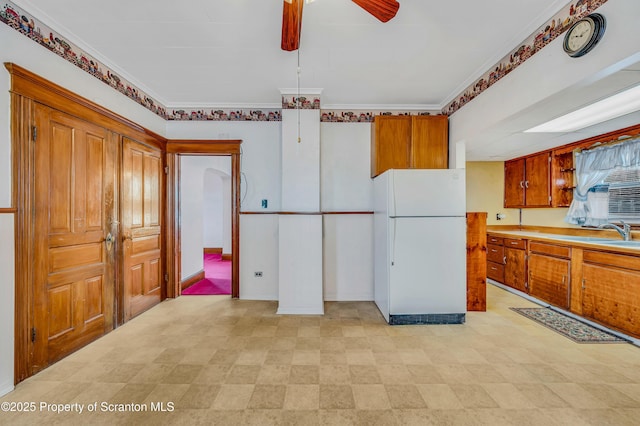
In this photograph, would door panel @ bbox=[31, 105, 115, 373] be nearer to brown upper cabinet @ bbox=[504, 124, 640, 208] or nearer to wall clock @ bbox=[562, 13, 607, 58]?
wall clock @ bbox=[562, 13, 607, 58]

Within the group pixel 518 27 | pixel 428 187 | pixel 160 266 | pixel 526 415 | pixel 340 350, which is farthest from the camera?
pixel 160 266

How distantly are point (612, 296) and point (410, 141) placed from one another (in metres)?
2.57

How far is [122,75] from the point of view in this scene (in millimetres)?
2877

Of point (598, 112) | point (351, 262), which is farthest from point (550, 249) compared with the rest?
point (351, 262)

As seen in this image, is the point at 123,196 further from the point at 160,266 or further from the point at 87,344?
the point at 87,344

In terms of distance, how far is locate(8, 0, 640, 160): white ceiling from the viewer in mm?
1963

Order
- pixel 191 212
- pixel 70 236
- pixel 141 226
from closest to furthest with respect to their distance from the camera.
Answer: pixel 70 236
pixel 141 226
pixel 191 212

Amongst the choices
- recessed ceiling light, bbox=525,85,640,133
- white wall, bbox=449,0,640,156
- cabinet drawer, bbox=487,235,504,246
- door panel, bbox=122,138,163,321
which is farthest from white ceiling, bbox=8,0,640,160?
cabinet drawer, bbox=487,235,504,246

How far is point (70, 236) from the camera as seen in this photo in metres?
2.27

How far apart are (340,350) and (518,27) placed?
305cm

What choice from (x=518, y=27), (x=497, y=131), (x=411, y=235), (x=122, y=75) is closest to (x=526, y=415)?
(x=411, y=235)

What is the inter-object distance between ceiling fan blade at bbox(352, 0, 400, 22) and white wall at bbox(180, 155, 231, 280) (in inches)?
132

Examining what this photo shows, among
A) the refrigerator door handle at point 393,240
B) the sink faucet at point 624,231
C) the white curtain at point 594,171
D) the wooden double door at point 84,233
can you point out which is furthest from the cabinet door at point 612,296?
the wooden double door at point 84,233

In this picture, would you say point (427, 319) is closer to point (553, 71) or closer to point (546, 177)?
point (553, 71)
